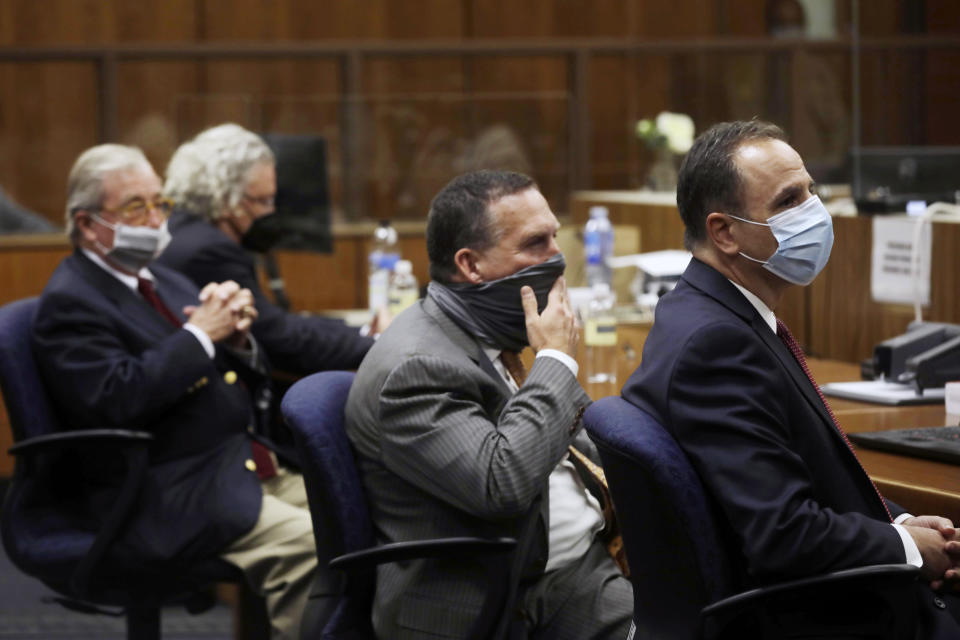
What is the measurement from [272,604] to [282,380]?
1242mm

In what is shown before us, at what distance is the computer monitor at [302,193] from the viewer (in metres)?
4.71

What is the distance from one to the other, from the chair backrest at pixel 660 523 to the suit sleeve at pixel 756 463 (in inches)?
1.6

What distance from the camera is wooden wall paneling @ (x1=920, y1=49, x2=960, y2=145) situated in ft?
18.8

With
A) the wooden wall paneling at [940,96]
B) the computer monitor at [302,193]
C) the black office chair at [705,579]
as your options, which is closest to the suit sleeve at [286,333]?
the computer monitor at [302,193]

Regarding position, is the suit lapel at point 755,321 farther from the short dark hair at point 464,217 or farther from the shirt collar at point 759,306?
the short dark hair at point 464,217

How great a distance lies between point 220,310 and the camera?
318 centimetres

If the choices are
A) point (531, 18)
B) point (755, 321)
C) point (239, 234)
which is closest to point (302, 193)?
point (239, 234)

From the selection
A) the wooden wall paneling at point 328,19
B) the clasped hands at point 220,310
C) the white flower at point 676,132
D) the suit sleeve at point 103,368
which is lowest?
the suit sleeve at point 103,368

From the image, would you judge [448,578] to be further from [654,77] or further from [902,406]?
[654,77]

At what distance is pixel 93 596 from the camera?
114 inches

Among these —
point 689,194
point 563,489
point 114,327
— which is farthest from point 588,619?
point 114,327

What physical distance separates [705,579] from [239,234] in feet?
8.33

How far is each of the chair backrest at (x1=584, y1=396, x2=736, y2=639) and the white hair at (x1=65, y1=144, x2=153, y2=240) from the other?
179 centimetres

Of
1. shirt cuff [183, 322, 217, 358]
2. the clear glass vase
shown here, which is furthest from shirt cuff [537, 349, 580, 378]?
the clear glass vase
